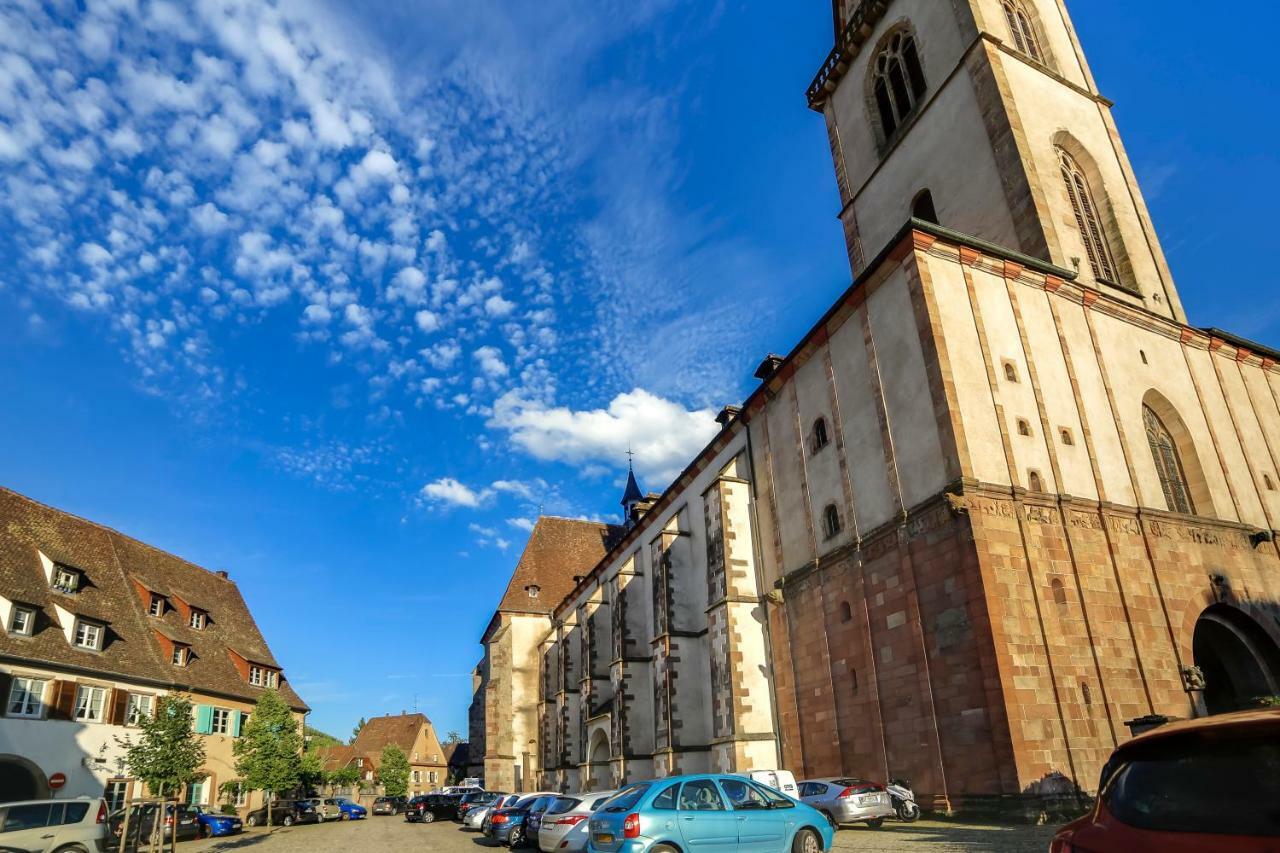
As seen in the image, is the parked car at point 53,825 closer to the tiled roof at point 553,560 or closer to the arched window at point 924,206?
the arched window at point 924,206

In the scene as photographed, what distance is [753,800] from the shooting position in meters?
10.6

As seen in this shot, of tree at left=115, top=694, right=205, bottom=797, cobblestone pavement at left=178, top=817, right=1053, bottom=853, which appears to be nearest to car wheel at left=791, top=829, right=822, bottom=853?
cobblestone pavement at left=178, top=817, right=1053, bottom=853

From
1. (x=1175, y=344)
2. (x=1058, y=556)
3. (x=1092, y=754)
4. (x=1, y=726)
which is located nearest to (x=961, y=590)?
(x=1058, y=556)

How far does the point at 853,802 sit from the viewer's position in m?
15.6

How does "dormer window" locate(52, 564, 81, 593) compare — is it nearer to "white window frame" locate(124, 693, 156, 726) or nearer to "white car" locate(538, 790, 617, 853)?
"white window frame" locate(124, 693, 156, 726)

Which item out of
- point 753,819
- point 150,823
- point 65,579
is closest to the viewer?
point 753,819

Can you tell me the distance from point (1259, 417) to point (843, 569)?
1568cm

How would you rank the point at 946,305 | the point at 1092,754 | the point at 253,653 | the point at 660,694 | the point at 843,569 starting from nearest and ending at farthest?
the point at 1092,754 → the point at 946,305 → the point at 843,569 → the point at 660,694 → the point at 253,653

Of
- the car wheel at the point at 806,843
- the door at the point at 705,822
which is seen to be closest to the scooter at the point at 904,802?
the car wheel at the point at 806,843

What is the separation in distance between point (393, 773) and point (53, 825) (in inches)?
2294

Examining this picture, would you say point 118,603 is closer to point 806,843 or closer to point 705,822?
point 705,822

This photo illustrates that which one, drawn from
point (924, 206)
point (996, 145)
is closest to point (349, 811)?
point (924, 206)

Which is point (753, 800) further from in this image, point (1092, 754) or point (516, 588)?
point (516, 588)

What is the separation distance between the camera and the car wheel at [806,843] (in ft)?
34.6
